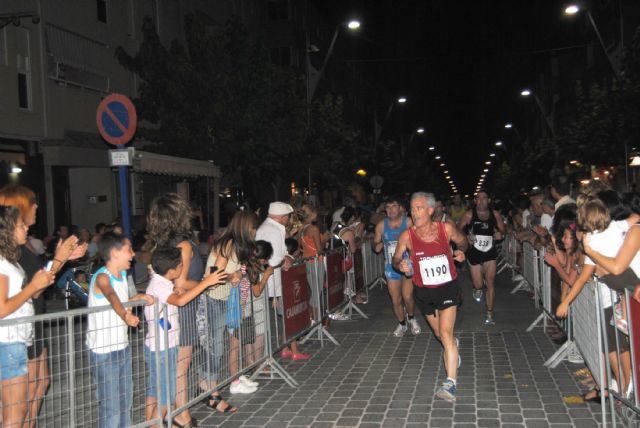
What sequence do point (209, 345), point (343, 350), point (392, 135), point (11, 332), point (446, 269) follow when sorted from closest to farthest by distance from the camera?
point (11, 332)
point (209, 345)
point (446, 269)
point (343, 350)
point (392, 135)

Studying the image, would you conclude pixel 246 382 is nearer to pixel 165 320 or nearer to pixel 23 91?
pixel 165 320

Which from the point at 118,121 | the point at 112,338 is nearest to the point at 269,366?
the point at 112,338

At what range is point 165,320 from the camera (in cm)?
534

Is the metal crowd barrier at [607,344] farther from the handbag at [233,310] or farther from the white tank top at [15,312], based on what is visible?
the white tank top at [15,312]

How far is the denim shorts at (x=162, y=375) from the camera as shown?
5363mm

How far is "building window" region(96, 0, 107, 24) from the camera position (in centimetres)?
2069

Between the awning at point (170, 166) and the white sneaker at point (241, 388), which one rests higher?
the awning at point (170, 166)

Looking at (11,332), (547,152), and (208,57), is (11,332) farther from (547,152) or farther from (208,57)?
(547,152)

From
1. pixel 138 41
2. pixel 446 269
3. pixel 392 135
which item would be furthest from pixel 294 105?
pixel 392 135

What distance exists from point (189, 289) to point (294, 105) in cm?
1682

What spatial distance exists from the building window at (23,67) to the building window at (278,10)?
82.6 ft

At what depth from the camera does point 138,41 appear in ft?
73.9

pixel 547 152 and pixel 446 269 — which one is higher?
pixel 547 152

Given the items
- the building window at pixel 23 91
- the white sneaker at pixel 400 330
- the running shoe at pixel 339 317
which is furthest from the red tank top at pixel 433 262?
the building window at pixel 23 91
